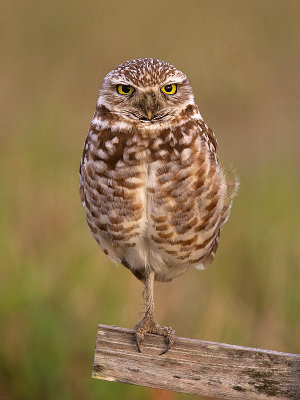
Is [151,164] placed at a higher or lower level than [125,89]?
lower

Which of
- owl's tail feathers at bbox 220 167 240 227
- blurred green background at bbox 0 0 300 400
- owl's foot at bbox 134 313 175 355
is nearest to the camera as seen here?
owl's foot at bbox 134 313 175 355

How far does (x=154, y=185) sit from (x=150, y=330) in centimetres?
57

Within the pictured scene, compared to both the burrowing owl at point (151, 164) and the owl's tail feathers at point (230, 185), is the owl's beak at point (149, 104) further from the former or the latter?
the owl's tail feathers at point (230, 185)

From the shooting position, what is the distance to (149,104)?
2928mm

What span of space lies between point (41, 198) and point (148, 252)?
6.37 ft

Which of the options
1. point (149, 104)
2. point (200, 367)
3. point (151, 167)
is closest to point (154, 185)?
point (151, 167)

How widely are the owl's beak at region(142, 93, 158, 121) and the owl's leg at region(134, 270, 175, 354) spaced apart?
0.76 m

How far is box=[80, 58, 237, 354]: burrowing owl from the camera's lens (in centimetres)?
301

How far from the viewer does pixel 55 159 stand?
552cm

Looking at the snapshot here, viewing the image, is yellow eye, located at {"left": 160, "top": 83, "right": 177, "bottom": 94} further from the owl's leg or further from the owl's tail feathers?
the owl's leg

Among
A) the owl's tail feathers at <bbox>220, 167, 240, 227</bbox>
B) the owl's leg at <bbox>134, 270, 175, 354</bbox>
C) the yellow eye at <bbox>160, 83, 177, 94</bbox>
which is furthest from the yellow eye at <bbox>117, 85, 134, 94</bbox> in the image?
the owl's leg at <bbox>134, 270, 175, 354</bbox>

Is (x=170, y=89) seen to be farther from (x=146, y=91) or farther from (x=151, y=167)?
(x=151, y=167)

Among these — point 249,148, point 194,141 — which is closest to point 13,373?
point 194,141

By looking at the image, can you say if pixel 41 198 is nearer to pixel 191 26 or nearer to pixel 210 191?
pixel 210 191
